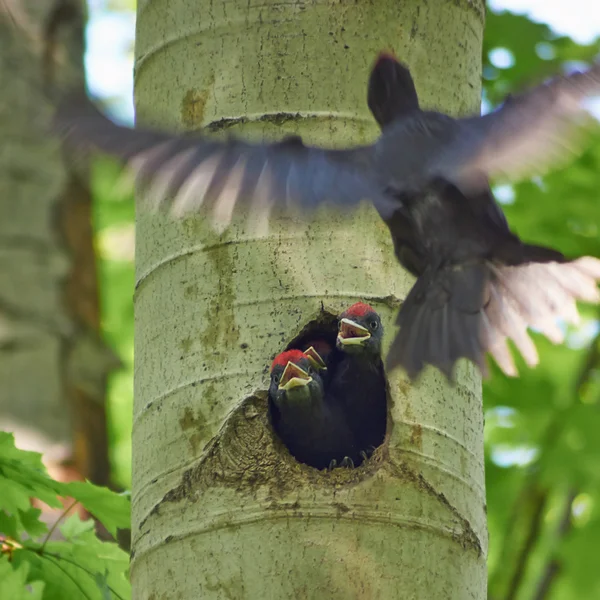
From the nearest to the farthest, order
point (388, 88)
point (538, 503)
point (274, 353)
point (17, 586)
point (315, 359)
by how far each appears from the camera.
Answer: point (17, 586), point (274, 353), point (388, 88), point (315, 359), point (538, 503)

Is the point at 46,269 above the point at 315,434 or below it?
above

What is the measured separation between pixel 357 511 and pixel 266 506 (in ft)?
0.60

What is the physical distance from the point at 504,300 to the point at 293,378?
0.68 meters

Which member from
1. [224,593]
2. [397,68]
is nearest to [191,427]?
[224,593]

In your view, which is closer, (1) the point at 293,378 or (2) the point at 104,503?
(2) the point at 104,503

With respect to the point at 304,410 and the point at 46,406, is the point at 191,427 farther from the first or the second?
the point at 46,406

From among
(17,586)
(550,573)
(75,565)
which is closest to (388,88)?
(75,565)

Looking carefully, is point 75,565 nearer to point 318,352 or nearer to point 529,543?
point 318,352

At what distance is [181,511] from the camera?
7.21 ft

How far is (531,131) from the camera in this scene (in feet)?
8.43

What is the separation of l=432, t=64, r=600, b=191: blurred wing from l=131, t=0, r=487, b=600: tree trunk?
11cm

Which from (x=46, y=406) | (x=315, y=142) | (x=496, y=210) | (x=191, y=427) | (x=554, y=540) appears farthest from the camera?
(x=554, y=540)

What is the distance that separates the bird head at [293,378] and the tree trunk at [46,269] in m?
1.72

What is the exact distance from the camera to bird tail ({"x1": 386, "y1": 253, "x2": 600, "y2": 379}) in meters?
2.79
